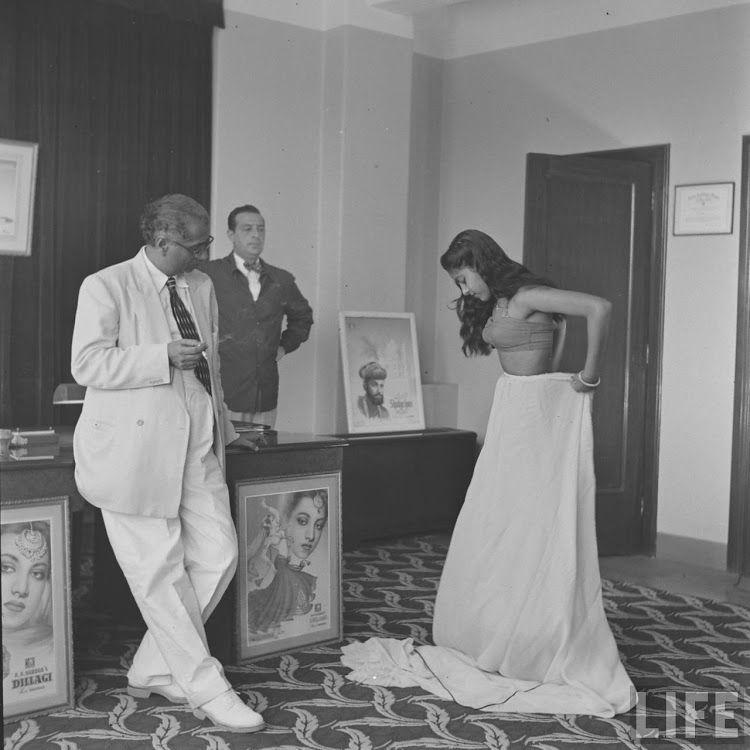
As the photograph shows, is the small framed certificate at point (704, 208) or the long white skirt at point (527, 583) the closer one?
the long white skirt at point (527, 583)

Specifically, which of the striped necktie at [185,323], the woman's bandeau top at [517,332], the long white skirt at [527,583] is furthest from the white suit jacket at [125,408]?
the woman's bandeau top at [517,332]

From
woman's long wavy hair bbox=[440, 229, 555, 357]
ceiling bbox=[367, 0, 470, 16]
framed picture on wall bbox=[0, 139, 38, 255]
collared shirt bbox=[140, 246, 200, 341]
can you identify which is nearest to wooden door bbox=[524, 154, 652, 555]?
ceiling bbox=[367, 0, 470, 16]

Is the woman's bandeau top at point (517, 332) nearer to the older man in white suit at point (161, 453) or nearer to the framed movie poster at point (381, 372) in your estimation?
the older man in white suit at point (161, 453)

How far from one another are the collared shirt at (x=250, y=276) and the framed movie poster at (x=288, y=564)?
173 cm

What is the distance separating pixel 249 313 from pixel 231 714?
278cm

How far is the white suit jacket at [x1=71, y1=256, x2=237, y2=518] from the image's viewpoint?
3520mm

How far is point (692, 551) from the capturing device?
6488mm

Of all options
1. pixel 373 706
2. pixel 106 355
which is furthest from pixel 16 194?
pixel 373 706

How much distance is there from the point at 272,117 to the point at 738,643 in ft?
13.5

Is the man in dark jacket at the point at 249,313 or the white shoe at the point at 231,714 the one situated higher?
the man in dark jacket at the point at 249,313

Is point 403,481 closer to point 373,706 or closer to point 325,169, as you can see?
point 325,169

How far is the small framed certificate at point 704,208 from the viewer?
6.29m

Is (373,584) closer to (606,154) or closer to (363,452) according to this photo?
(363,452)

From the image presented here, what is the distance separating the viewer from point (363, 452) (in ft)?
21.9
